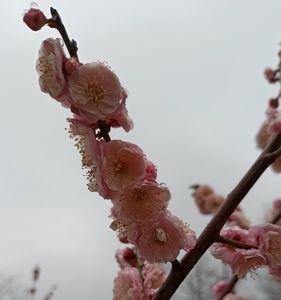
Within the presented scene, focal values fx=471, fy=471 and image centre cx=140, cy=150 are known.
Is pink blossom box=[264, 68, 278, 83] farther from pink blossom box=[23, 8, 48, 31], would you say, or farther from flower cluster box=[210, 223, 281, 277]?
pink blossom box=[23, 8, 48, 31]

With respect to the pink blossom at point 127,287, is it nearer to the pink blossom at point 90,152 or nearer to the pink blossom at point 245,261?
the pink blossom at point 245,261

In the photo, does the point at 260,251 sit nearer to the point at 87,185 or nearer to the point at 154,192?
the point at 154,192

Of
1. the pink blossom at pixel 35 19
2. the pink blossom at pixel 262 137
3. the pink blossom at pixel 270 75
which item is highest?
the pink blossom at pixel 270 75

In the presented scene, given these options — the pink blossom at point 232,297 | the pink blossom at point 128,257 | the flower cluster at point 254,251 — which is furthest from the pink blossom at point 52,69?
the pink blossom at point 232,297

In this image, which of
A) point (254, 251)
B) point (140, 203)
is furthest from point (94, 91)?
point (254, 251)

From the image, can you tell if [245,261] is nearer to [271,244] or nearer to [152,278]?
[271,244]

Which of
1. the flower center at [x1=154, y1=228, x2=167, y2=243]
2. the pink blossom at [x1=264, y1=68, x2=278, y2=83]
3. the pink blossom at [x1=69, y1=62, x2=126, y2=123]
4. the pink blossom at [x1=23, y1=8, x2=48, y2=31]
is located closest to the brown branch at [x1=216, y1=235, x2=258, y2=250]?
the flower center at [x1=154, y1=228, x2=167, y2=243]
